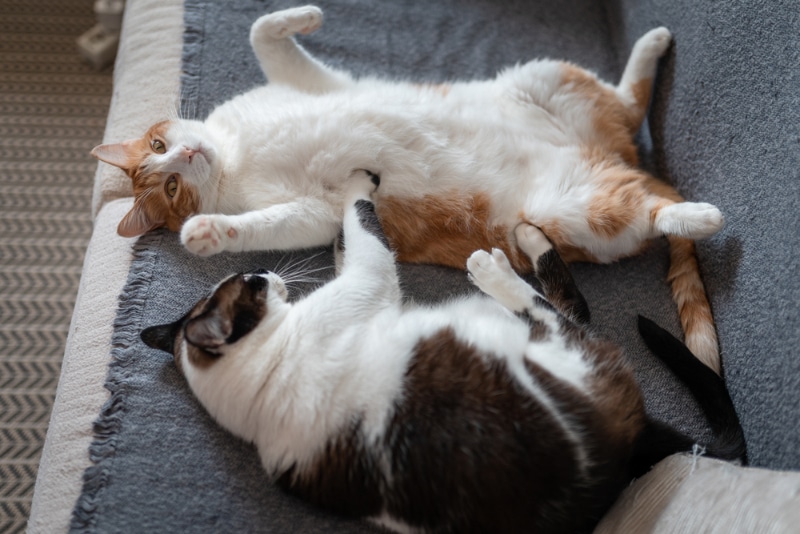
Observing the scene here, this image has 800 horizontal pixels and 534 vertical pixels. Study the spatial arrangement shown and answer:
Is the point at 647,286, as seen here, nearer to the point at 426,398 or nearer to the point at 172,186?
the point at 426,398

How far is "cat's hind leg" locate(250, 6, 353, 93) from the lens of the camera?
6.87 feet

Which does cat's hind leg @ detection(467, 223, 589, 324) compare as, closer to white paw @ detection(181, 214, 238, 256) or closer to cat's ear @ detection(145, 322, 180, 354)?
white paw @ detection(181, 214, 238, 256)

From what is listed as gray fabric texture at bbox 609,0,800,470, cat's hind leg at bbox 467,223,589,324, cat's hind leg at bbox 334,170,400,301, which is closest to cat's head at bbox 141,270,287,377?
cat's hind leg at bbox 334,170,400,301

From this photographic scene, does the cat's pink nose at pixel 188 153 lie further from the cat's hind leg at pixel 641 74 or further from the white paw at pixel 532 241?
the cat's hind leg at pixel 641 74

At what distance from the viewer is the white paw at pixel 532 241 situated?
72.8 inches

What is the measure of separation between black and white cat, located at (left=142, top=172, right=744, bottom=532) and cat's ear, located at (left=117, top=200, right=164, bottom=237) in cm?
40

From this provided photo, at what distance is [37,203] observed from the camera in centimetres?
279

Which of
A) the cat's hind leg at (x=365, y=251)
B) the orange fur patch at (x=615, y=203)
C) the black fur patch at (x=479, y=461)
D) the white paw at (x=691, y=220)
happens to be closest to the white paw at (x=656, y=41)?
the orange fur patch at (x=615, y=203)

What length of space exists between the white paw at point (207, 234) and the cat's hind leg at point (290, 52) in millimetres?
668

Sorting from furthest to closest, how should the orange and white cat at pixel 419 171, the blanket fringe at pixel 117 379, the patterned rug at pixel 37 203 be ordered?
the patterned rug at pixel 37 203
the orange and white cat at pixel 419 171
the blanket fringe at pixel 117 379

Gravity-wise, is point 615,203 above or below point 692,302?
above

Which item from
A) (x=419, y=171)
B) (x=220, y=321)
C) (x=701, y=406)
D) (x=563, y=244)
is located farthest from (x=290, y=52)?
(x=701, y=406)

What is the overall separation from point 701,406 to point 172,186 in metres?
1.77

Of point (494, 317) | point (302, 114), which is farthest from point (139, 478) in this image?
point (302, 114)
